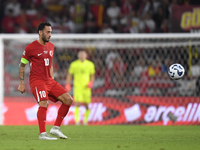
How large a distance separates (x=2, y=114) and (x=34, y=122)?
81 cm

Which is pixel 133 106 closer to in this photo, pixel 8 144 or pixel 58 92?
pixel 58 92

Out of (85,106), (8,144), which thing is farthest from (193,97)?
(8,144)

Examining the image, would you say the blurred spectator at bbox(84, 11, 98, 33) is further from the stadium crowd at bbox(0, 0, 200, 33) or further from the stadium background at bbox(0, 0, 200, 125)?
the stadium background at bbox(0, 0, 200, 125)

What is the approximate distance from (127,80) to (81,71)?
4.15ft

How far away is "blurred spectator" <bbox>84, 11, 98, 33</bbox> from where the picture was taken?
13.8 m

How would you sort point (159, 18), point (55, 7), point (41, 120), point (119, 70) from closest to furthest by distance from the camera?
point (41, 120)
point (119, 70)
point (159, 18)
point (55, 7)

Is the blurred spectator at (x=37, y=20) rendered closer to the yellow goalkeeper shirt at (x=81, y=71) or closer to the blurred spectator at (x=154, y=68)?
the yellow goalkeeper shirt at (x=81, y=71)

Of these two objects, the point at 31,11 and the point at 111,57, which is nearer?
the point at 111,57

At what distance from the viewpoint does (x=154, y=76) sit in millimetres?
10078

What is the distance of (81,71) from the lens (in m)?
10.0

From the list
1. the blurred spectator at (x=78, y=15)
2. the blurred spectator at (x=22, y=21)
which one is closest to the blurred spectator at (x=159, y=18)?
the blurred spectator at (x=78, y=15)

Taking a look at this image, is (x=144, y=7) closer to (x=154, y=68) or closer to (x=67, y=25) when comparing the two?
(x=67, y=25)

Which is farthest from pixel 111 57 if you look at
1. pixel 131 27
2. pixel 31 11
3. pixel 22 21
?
pixel 31 11

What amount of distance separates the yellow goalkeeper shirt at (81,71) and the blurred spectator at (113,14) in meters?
4.18
